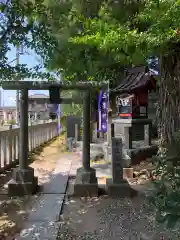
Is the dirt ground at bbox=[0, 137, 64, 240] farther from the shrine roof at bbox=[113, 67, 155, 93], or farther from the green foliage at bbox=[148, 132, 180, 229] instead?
the shrine roof at bbox=[113, 67, 155, 93]

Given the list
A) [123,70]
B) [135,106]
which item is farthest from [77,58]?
[123,70]

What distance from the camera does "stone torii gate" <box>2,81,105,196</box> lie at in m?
5.73

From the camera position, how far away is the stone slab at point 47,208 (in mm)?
4448

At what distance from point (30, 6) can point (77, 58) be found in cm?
159

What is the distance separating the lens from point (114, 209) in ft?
16.2

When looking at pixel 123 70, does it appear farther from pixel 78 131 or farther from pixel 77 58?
pixel 77 58

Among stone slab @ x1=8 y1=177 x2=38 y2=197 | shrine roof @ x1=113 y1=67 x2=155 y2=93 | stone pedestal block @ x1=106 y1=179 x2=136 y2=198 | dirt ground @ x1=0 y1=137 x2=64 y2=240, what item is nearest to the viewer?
dirt ground @ x1=0 y1=137 x2=64 y2=240

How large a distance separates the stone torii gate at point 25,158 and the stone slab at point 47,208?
1.26 feet

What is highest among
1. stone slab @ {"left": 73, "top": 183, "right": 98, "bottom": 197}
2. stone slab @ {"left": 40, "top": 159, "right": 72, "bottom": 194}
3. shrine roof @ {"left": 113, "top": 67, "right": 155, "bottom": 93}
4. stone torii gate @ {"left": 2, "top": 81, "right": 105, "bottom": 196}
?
shrine roof @ {"left": 113, "top": 67, "right": 155, "bottom": 93}

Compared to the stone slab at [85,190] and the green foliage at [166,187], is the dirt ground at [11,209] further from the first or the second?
the green foliage at [166,187]

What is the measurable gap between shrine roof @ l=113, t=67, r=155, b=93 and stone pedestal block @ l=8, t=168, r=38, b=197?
5.20m

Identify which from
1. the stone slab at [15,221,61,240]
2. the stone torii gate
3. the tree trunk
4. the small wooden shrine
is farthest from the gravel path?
the small wooden shrine

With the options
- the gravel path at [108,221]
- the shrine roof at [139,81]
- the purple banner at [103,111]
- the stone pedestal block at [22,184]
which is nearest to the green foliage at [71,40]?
the stone pedestal block at [22,184]

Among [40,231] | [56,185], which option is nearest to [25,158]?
[56,185]
